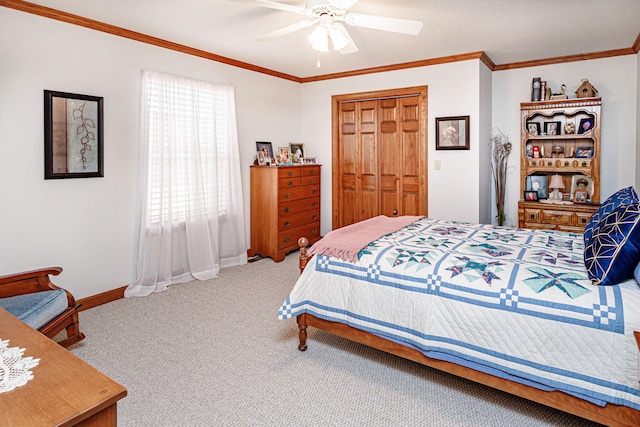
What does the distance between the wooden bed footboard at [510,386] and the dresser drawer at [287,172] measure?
2.59 meters

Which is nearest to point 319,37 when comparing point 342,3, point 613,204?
point 342,3

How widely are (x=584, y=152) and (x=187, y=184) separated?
452 centimetres

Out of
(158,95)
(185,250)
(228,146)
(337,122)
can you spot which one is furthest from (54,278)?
(337,122)

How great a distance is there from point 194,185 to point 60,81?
1549 mm

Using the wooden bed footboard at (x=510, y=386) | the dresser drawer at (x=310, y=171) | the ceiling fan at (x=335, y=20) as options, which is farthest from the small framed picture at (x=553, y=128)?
the wooden bed footboard at (x=510, y=386)

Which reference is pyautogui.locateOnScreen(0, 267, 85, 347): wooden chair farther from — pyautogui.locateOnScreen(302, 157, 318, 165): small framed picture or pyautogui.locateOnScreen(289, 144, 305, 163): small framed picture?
pyautogui.locateOnScreen(302, 157, 318, 165): small framed picture

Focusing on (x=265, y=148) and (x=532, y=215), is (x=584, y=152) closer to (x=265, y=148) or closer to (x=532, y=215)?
(x=532, y=215)

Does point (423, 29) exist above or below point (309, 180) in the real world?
above

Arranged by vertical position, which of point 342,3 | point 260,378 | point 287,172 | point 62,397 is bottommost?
point 260,378

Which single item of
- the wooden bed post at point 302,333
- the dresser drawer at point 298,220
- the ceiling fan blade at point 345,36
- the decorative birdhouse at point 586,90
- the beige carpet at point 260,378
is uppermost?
the ceiling fan blade at point 345,36

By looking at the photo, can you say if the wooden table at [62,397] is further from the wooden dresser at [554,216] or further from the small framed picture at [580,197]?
the small framed picture at [580,197]

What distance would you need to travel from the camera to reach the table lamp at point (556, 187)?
15.1ft

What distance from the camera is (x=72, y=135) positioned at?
3.37 meters

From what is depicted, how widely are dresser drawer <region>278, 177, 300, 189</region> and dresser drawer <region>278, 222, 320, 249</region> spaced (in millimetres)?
593
